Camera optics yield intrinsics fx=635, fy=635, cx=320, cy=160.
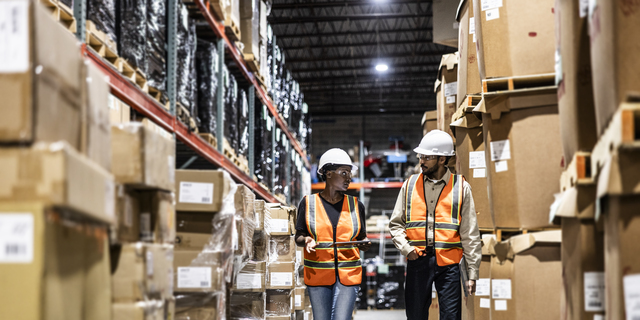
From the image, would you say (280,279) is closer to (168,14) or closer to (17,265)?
(168,14)

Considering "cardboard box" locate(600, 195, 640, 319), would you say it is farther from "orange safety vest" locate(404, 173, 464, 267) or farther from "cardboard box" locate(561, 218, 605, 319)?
"orange safety vest" locate(404, 173, 464, 267)

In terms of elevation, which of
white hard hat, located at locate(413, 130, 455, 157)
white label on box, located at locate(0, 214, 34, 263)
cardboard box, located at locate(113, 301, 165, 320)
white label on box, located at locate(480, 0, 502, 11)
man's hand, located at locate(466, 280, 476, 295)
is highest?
white label on box, located at locate(480, 0, 502, 11)

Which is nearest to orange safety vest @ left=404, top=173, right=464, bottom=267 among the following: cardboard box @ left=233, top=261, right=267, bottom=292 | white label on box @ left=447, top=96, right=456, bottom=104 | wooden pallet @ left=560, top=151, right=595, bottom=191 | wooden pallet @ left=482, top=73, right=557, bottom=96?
wooden pallet @ left=482, top=73, right=557, bottom=96

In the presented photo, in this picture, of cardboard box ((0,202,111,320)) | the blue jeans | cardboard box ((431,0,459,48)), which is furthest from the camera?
cardboard box ((431,0,459,48))

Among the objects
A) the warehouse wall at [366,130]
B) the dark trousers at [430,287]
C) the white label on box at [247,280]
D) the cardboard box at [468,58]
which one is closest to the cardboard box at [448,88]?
the cardboard box at [468,58]

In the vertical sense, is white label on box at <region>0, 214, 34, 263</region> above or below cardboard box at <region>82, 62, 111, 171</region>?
below

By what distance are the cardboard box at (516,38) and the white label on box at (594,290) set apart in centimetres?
196

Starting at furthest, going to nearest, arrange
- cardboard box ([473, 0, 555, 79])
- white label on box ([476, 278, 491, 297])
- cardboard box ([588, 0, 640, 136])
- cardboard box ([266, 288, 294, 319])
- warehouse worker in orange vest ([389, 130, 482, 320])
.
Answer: cardboard box ([266, 288, 294, 319]) → white label on box ([476, 278, 491, 297]) → warehouse worker in orange vest ([389, 130, 482, 320]) → cardboard box ([473, 0, 555, 79]) → cardboard box ([588, 0, 640, 136])

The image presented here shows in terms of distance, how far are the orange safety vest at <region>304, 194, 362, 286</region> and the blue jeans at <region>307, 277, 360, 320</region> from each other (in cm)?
5

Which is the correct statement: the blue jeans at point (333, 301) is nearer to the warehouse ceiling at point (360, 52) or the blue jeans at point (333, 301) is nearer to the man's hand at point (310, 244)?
the man's hand at point (310, 244)

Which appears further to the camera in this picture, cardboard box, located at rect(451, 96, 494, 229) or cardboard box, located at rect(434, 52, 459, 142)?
cardboard box, located at rect(434, 52, 459, 142)

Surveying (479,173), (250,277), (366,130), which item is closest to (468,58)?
(479,173)

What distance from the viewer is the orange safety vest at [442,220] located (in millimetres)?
4715

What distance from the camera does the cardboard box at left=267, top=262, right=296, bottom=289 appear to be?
21.8 ft
